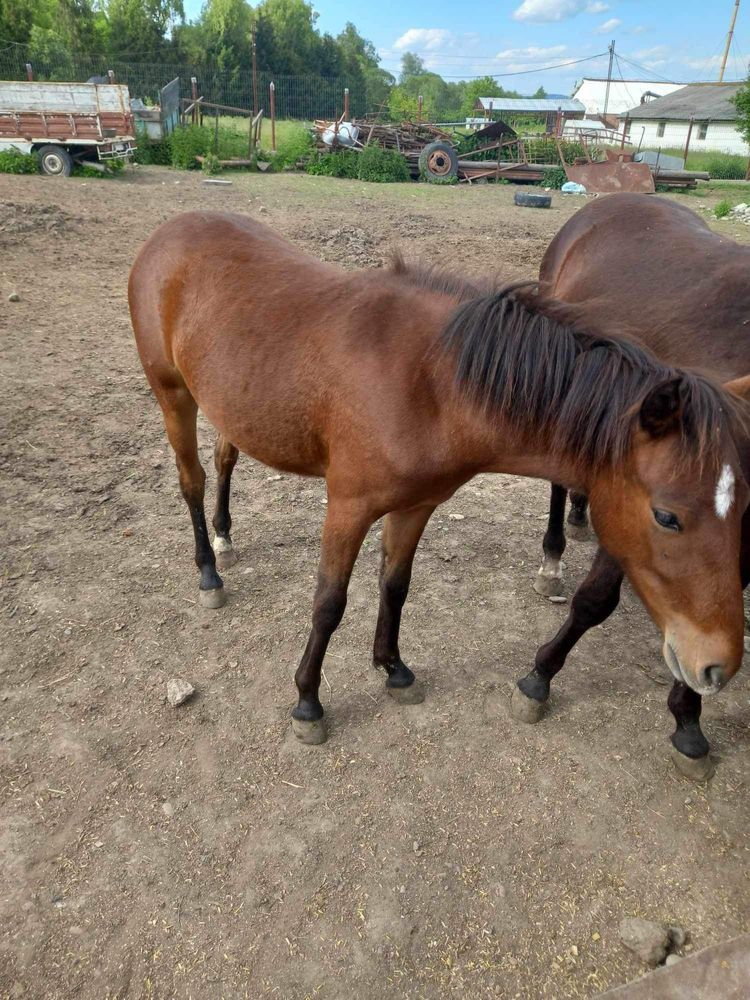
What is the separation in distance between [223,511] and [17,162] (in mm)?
16406

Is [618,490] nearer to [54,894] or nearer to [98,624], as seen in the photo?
[54,894]

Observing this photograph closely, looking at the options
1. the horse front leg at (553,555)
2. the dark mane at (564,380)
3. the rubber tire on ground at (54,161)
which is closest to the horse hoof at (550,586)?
the horse front leg at (553,555)

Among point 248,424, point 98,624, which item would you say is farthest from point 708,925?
point 98,624

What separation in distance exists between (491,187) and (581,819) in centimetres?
2255

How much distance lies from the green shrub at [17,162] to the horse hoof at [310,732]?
58.7ft

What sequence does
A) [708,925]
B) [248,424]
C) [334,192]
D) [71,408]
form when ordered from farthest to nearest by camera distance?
[334,192]
[71,408]
[248,424]
[708,925]

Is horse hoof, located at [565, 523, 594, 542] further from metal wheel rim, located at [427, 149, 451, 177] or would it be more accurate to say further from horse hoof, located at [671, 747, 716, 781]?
metal wheel rim, located at [427, 149, 451, 177]

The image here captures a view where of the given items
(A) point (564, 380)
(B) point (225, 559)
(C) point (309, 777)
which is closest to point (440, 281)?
(A) point (564, 380)

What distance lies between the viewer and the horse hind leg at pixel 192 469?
3270 millimetres

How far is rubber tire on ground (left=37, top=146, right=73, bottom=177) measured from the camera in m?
15.7

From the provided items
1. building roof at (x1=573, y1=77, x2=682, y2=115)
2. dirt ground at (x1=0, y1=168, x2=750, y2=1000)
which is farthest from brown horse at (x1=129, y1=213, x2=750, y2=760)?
building roof at (x1=573, y1=77, x2=682, y2=115)

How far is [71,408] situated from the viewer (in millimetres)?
4988

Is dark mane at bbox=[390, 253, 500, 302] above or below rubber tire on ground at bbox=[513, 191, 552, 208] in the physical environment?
below

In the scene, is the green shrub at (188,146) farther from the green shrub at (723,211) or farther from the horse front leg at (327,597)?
the horse front leg at (327,597)
